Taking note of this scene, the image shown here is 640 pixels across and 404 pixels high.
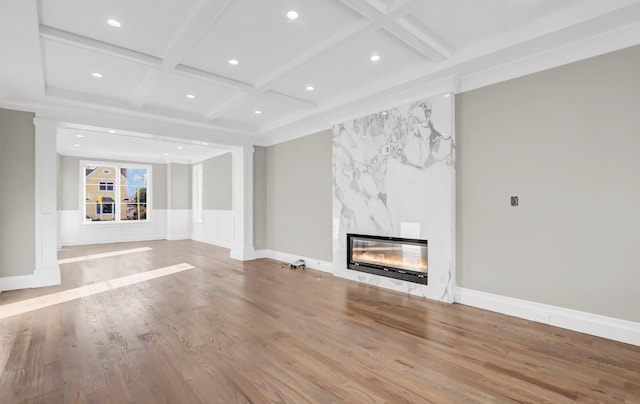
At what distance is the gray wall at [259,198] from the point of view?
7.04 m

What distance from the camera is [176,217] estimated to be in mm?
10453

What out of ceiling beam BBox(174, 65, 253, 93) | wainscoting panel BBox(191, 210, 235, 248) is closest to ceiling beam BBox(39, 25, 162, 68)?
ceiling beam BBox(174, 65, 253, 93)

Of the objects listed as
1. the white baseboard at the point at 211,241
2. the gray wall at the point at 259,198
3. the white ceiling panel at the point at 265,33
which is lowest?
the white baseboard at the point at 211,241

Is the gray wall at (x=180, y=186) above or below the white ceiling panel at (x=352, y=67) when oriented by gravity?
below

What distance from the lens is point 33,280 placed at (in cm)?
463

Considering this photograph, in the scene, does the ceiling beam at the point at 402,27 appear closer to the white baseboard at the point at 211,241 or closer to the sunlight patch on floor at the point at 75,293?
the sunlight patch on floor at the point at 75,293

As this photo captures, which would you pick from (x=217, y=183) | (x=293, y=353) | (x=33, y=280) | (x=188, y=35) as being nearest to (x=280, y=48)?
(x=188, y=35)

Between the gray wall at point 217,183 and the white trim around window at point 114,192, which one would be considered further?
the white trim around window at point 114,192

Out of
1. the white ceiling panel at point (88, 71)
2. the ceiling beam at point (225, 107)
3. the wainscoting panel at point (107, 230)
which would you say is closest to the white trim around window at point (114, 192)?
the wainscoting panel at point (107, 230)

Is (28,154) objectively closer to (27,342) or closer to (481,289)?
(27,342)

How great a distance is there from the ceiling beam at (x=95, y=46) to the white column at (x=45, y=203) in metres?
2.34

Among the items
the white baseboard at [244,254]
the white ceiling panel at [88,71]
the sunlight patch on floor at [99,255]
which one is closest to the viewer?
the white ceiling panel at [88,71]

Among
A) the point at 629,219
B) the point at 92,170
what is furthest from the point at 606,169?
the point at 92,170

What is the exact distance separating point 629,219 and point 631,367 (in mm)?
1216
